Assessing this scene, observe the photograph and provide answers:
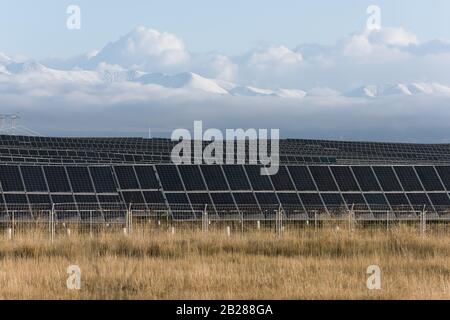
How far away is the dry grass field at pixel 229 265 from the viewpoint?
17.2 meters

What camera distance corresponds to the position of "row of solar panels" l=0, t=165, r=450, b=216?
121ft

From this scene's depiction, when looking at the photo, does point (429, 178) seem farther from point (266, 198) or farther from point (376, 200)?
point (266, 198)

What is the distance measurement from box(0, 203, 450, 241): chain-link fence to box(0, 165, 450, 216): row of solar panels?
508 mm

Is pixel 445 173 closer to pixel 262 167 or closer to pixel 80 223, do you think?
pixel 262 167

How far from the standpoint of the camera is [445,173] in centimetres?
4272

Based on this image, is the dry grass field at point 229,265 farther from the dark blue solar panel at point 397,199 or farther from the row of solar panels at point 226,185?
the dark blue solar panel at point 397,199

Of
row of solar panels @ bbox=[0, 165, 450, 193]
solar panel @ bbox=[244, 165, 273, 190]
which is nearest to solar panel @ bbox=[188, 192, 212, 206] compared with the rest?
row of solar panels @ bbox=[0, 165, 450, 193]

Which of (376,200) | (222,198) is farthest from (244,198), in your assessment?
(376,200)

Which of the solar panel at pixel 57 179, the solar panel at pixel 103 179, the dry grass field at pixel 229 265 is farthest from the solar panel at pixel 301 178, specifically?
the solar panel at pixel 57 179

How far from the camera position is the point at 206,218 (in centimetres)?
3209

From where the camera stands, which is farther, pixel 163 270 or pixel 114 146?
pixel 114 146

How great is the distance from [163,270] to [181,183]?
720 inches

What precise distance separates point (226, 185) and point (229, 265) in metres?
17.6
